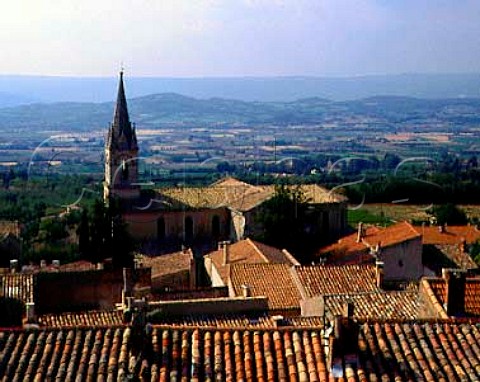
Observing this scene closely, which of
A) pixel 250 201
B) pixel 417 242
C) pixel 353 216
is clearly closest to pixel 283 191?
pixel 250 201

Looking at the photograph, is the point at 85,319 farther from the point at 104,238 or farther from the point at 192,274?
the point at 104,238

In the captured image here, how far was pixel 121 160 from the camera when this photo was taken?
4209 centimetres

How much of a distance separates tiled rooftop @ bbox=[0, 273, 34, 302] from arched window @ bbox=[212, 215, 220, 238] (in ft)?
70.4

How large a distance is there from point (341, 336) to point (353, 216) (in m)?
48.5

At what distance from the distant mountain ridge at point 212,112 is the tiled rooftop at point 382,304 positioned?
91.4 m

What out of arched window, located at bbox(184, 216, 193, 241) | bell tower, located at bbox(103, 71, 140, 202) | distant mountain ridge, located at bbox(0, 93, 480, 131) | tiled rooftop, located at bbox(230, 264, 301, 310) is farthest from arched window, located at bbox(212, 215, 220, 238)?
distant mountain ridge, located at bbox(0, 93, 480, 131)

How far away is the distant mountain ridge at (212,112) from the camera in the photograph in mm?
111000

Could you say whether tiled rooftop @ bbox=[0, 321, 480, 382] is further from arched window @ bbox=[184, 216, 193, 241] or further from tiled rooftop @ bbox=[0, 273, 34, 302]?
arched window @ bbox=[184, 216, 193, 241]

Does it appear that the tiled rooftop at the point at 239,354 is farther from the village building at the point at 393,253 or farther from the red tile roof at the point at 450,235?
the red tile roof at the point at 450,235

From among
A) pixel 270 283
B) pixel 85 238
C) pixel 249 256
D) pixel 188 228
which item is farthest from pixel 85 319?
pixel 188 228

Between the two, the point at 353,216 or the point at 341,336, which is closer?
the point at 341,336

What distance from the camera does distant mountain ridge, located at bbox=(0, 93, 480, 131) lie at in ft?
364

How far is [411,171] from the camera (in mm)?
85875

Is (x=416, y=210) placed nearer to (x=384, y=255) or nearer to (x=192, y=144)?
(x=384, y=255)
